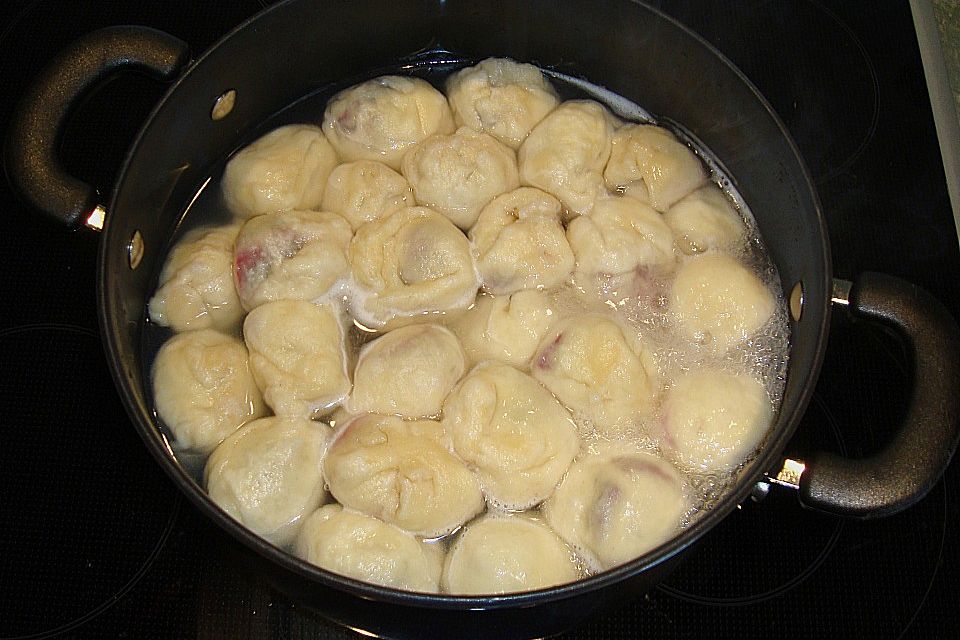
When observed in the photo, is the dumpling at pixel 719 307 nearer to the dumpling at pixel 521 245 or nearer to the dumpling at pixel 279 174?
the dumpling at pixel 521 245

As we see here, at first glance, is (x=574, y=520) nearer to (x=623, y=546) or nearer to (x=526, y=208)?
(x=623, y=546)

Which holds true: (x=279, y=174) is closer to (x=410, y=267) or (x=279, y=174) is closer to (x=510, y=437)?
(x=410, y=267)

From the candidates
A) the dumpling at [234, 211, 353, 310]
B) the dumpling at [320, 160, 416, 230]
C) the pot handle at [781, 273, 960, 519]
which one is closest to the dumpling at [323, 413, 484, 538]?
the dumpling at [234, 211, 353, 310]

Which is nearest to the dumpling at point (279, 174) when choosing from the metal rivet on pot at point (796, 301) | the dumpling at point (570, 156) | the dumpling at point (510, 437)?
the dumpling at point (570, 156)

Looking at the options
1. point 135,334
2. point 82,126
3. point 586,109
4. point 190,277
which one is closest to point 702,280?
point 586,109

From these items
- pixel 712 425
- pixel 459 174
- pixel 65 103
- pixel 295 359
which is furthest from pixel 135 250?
pixel 712 425

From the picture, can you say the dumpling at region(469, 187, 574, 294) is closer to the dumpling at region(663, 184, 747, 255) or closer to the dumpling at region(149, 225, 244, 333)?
the dumpling at region(663, 184, 747, 255)
